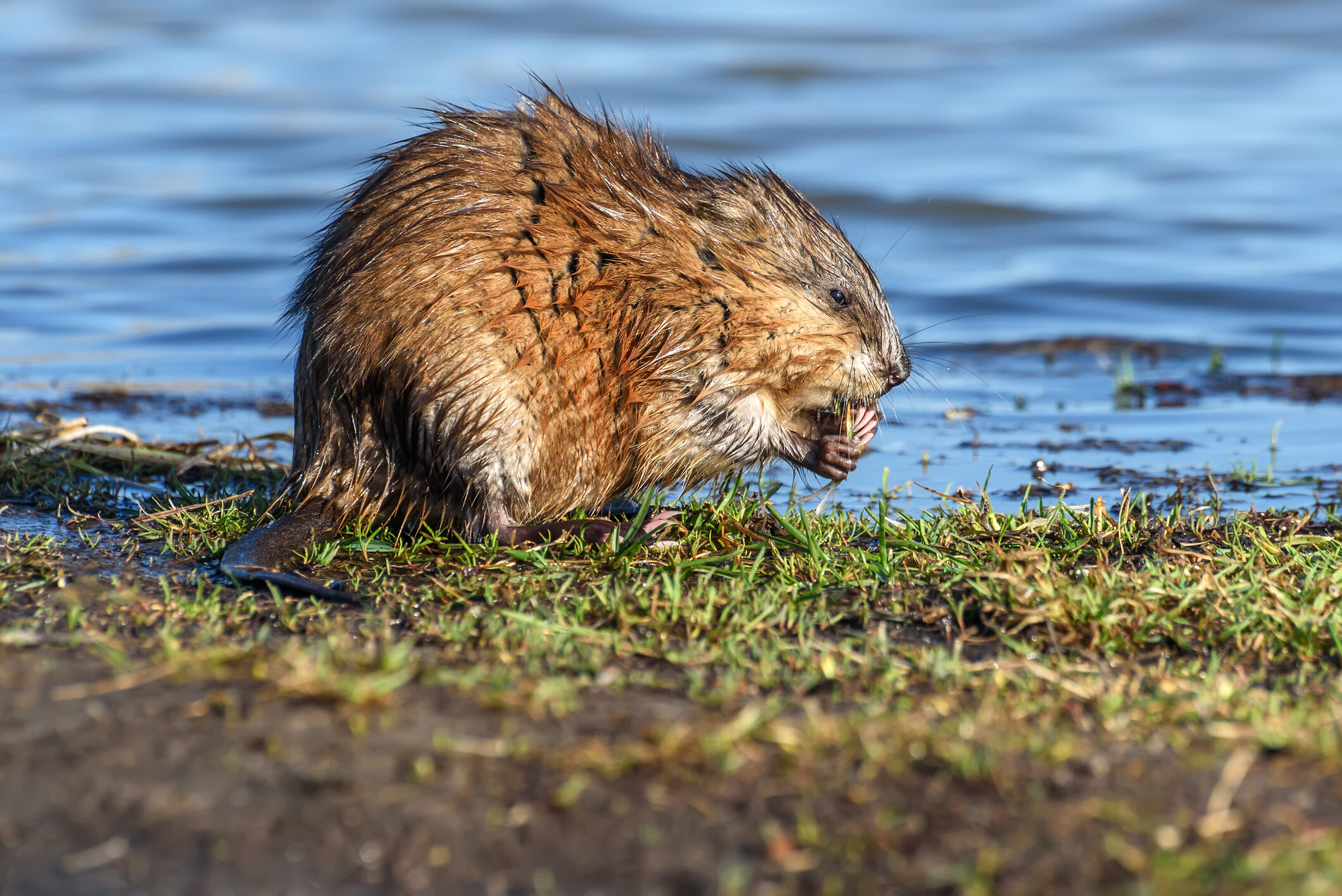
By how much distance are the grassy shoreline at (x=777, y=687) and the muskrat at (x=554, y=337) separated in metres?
0.17

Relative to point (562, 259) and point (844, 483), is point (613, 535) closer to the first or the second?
point (562, 259)

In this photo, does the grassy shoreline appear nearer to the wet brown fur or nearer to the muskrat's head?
the wet brown fur

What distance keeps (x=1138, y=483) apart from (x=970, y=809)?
306 centimetres

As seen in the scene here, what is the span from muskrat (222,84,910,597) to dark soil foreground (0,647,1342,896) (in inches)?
45.4

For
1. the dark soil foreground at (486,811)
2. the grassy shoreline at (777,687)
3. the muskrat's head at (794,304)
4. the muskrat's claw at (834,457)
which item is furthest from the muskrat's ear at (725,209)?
the dark soil foreground at (486,811)

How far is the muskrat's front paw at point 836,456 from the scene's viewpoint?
14.0 ft

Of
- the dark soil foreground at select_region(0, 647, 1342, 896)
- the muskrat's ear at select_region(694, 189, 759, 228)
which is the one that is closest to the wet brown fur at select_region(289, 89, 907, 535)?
the muskrat's ear at select_region(694, 189, 759, 228)

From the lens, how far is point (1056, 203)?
1109 cm

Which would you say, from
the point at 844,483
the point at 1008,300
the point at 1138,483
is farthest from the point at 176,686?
the point at 1008,300

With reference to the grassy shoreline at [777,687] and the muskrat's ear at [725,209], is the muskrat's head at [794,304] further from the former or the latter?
the grassy shoreline at [777,687]

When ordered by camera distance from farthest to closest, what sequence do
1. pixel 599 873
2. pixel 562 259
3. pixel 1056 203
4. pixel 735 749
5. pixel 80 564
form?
pixel 1056 203, pixel 562 259, pixel 80 564, pixel 735 749, pixel 599 873

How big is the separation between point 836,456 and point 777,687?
159 centimetres

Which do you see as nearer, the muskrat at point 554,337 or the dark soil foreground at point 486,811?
the dark soil foreground at point 486,811

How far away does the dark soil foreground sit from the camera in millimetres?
2092
